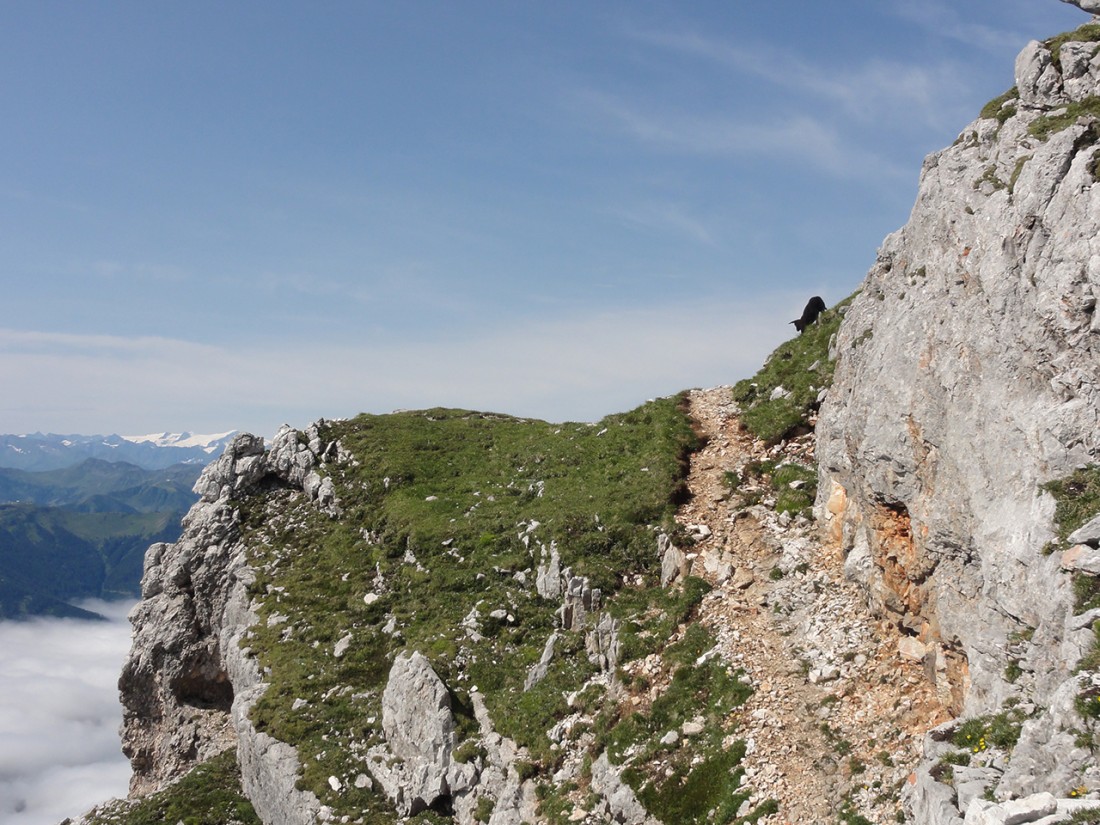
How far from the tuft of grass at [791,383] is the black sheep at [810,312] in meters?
1.80

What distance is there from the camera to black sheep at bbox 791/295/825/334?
4678cm

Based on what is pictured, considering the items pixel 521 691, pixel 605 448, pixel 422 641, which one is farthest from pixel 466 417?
pixel 521 691

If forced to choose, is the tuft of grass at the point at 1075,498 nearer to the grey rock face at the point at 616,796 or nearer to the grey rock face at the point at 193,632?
the grey rock face at the point at 616,796

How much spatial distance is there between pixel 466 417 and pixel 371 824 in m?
38.8

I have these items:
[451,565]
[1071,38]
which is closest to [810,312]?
[1071,38]

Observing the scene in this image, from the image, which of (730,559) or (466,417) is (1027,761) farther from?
(466,417)

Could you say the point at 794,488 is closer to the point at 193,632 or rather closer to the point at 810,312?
the point at 810,312

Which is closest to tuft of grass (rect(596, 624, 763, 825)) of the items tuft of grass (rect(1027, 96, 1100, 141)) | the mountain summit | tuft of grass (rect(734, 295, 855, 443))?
the mountain summit

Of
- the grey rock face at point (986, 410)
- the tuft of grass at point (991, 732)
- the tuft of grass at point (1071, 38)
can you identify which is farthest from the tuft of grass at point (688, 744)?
the tuft of grass at point (1071, 38)

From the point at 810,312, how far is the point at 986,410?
1128 inches

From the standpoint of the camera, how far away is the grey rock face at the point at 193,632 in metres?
47.2

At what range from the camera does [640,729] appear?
25.6 m

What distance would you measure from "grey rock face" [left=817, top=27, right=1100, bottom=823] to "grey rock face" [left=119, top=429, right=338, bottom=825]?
126 feet

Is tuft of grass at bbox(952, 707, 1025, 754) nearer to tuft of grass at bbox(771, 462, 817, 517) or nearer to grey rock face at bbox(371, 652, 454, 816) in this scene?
tuft of grass at bbox(771, 462, 817, 517)
